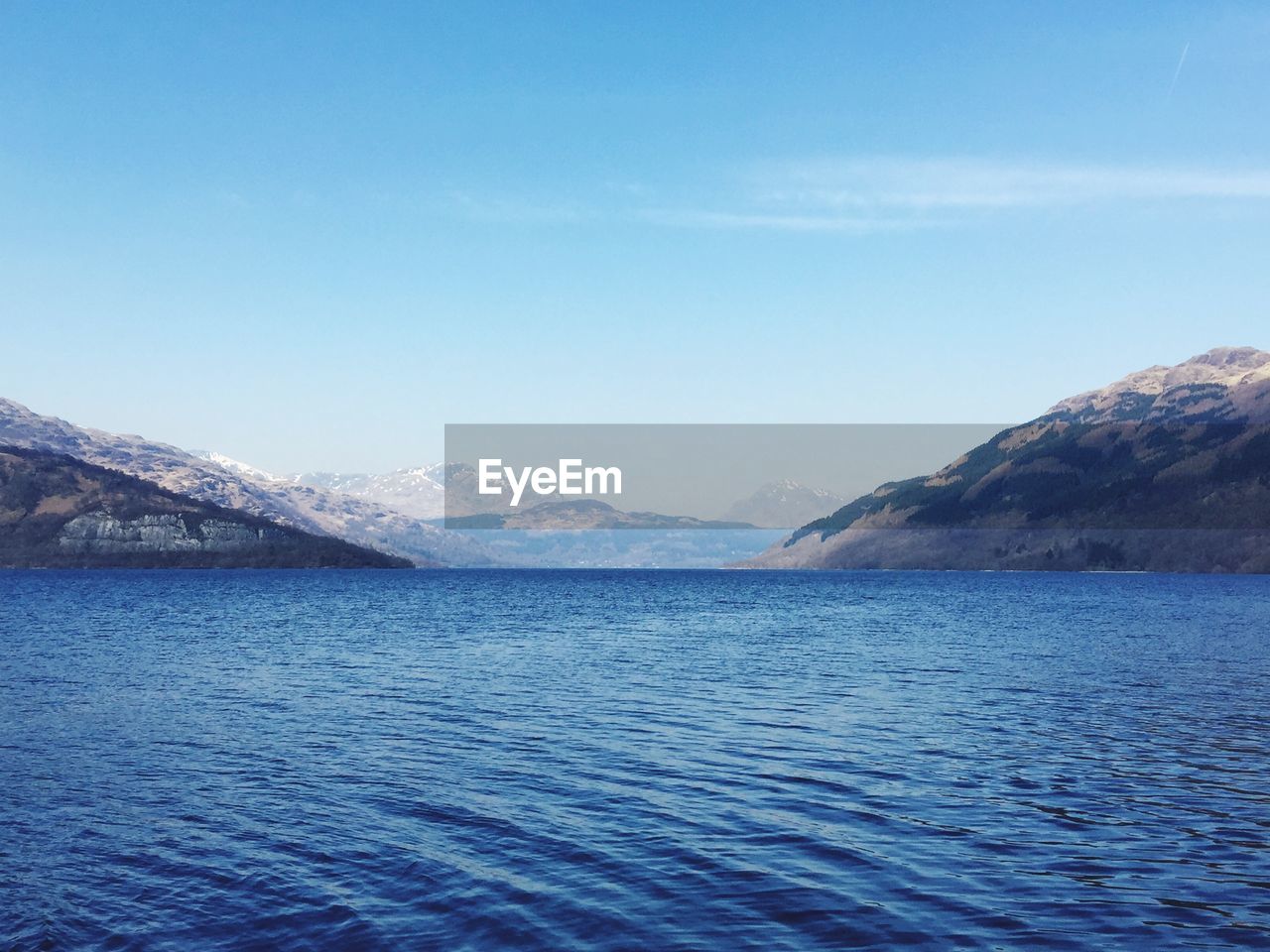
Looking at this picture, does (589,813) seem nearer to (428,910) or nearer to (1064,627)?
(428,910)

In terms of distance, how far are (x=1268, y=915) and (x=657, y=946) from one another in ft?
46.9

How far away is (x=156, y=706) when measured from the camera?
5809 centimetres

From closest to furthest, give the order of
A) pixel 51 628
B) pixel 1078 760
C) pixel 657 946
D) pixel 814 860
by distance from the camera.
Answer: pixel 657 946, pixel 814 860, pixel 1078 760, pixel 51 628

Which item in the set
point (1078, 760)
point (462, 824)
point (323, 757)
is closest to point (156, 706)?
point (323, 757)

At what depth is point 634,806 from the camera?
34656 millimetres

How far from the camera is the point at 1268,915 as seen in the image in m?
24.0

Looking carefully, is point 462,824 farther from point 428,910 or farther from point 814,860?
point 814,860

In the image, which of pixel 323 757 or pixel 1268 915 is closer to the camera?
pixel 1268 915

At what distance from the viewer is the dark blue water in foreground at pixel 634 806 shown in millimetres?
24000

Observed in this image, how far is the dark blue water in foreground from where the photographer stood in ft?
78.7

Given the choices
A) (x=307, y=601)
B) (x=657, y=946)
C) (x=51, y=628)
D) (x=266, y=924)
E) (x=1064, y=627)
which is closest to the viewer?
(x=657, y=946)

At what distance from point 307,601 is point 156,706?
14103 centimetres

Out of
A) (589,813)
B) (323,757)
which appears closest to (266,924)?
(589,813)

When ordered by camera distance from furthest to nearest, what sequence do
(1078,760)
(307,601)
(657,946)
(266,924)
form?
(307,601), (1078,760), (266,924), (657,946)
